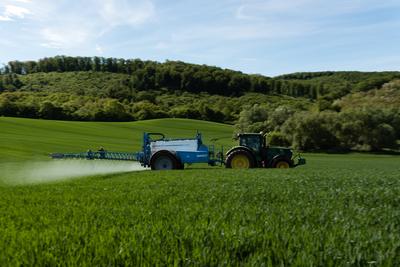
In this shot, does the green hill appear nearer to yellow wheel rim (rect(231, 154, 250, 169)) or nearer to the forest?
the forest

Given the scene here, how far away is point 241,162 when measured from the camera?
94.7 feet

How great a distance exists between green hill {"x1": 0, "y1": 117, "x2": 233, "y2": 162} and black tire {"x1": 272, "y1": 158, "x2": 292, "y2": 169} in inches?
841

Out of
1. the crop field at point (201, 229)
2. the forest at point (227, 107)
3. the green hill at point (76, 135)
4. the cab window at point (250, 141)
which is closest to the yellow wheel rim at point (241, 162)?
the cab window at point (250, 141)

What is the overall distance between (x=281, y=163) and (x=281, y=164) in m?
0.07

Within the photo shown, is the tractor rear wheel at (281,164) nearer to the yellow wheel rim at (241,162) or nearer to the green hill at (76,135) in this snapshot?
the yellow wheel rim at (241,162)

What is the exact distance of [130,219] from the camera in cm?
835

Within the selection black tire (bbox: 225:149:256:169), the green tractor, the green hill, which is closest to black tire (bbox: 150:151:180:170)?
the green tractor

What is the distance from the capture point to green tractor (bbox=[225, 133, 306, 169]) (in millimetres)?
28828

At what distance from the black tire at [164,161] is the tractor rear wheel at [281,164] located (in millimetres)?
6441

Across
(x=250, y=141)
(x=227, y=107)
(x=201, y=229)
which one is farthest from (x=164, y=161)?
(x=227, y=107)

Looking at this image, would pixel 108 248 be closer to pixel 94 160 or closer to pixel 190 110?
pixel 94 160

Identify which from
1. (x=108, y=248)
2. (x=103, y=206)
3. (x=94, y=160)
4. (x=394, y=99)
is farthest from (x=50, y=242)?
(x=394, y=99)

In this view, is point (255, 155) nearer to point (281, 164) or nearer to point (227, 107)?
point (281, 164)

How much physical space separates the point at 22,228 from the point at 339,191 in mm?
9762
